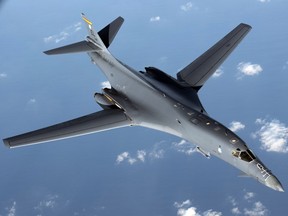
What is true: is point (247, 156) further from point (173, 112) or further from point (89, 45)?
point (89, 45)

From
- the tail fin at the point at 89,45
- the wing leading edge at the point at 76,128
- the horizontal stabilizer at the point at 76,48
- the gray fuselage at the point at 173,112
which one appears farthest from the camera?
the horizontal stabilizer at the point at 76,48

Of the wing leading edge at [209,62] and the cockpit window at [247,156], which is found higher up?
the wing leading edge at [209,62]

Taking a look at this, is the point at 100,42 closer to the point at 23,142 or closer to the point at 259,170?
the point at 23,142

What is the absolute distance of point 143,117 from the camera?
102 ft

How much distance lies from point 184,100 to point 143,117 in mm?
3309

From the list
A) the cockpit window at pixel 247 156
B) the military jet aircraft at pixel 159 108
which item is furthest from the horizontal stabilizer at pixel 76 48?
the cockpit window at pixel 247 156

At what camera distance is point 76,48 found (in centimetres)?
3541

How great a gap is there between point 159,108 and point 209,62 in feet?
25.0

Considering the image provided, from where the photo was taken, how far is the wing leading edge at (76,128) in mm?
30086

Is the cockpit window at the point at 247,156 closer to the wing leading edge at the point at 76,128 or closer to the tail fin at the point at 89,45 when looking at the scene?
the wing leading edge at the point at 76,128

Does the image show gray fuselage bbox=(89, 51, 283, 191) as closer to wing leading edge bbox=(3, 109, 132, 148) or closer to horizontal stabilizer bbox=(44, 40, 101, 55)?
horizontal stabilizer bbox=(44, 40, 101, 55)

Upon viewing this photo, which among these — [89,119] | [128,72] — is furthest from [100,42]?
[89,119]

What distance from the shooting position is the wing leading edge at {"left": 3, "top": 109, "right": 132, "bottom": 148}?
30.1m

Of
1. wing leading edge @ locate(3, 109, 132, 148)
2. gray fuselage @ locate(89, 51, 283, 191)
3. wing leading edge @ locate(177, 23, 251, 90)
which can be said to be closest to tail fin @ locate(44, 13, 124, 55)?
gray fuselage @ locate(89, 51, 283, 191)
